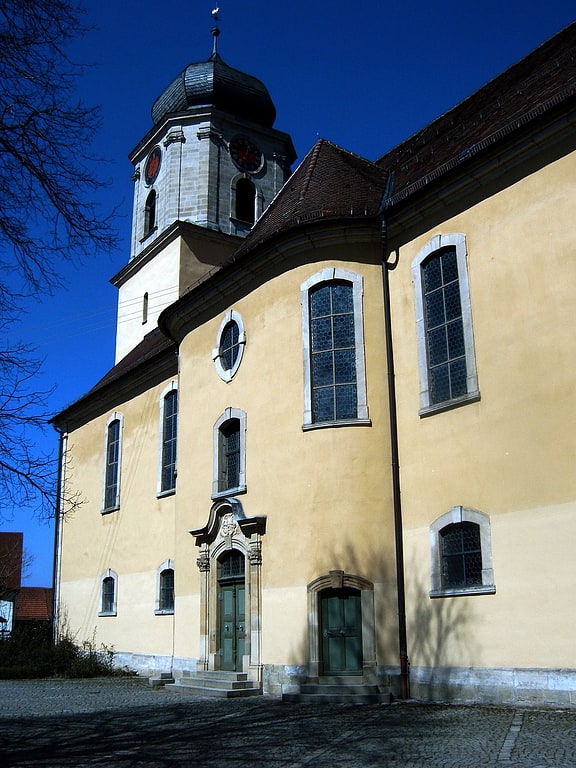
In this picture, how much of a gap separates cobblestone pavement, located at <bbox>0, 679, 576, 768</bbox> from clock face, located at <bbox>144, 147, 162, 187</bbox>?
20.6 meters

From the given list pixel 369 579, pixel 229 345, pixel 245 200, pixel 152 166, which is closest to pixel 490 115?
pixel 229 345

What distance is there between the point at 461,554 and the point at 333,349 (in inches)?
179

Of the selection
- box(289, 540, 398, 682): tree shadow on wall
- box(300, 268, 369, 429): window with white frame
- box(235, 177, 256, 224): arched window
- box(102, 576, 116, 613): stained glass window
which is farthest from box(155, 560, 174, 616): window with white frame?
box(235, 177, 256, 224): arched window

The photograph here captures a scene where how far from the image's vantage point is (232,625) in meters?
16.9

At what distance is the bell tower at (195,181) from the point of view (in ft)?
92.2

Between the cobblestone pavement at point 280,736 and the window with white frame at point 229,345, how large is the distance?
22.3ft

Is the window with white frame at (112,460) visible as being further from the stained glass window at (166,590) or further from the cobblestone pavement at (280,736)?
the cobblestone pavement at (280,736)

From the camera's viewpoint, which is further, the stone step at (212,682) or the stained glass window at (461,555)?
the stone step at (212,682)

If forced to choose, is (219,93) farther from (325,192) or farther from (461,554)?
(461,554)

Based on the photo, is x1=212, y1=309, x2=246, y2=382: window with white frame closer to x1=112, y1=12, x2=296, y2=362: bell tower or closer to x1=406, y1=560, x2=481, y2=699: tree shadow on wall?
x1=406, y1=560, x2=481, y2=699: tree shadow on wall

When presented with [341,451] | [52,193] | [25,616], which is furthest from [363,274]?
[25,616]

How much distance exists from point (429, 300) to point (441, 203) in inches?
66.2

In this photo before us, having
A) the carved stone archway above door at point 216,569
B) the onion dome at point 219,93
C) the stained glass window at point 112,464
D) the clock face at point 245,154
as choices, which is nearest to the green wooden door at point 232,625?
the carved stone archway above door at point 216,569

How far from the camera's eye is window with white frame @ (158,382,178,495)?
2164cm
